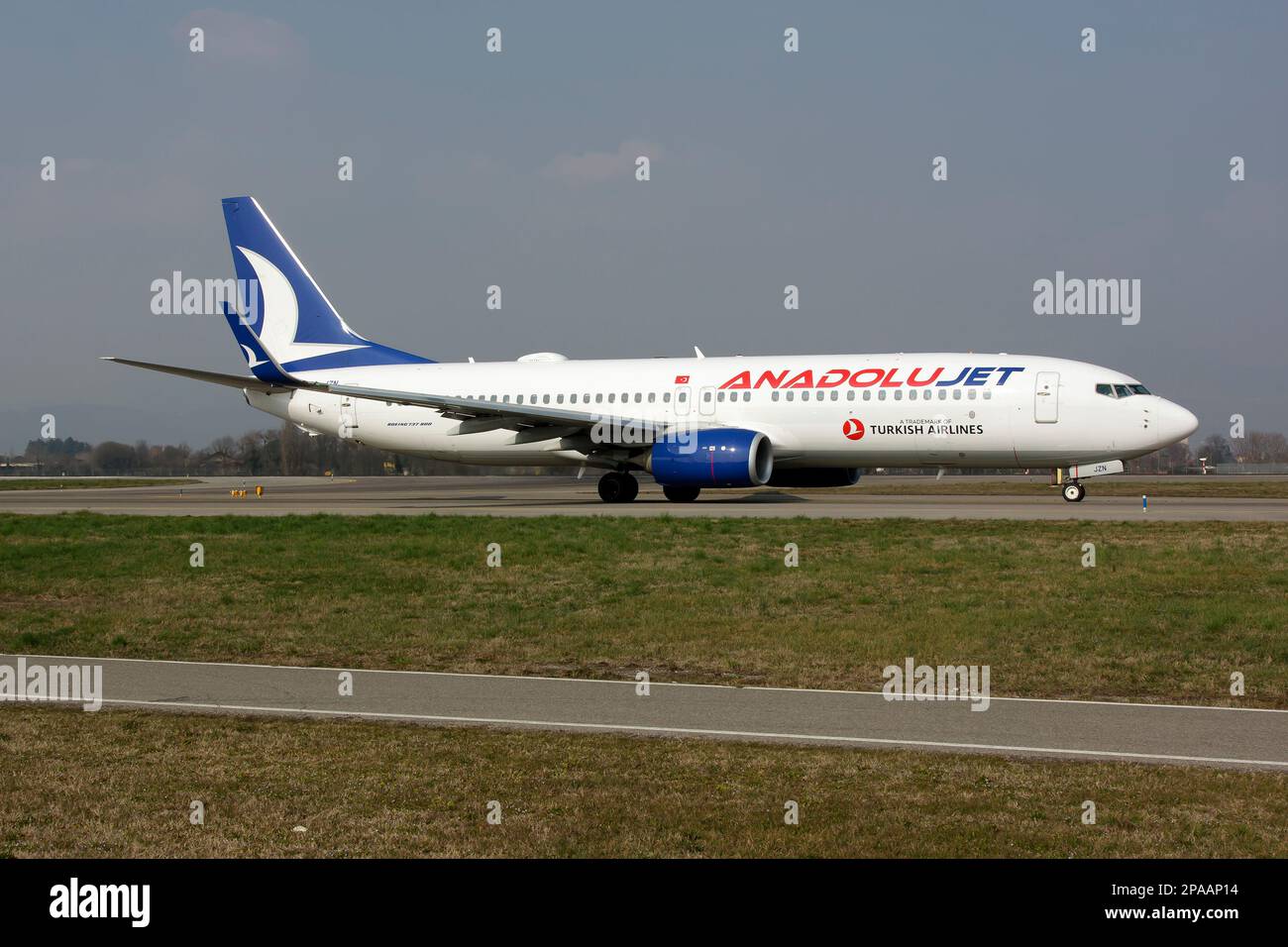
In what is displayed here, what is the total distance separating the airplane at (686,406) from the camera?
1254 inches

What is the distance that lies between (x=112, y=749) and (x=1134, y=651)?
9.53 metres

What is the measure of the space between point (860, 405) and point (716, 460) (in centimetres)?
410

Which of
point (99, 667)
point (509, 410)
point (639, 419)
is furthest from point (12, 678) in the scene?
point (639, 419)

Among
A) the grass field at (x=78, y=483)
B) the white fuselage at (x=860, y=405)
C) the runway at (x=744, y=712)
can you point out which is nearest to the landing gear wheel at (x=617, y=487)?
the white fuselage at (x=860, y=405)

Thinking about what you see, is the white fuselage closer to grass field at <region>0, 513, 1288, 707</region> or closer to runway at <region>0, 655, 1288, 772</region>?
grass field at <region>0, 513, 1288, 707</region>

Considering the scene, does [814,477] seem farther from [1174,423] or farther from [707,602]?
[707,602]

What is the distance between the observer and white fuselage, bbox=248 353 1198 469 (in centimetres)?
3162

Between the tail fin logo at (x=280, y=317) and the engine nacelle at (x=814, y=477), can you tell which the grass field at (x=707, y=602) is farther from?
the tail fin logo at (x=280, y=317)

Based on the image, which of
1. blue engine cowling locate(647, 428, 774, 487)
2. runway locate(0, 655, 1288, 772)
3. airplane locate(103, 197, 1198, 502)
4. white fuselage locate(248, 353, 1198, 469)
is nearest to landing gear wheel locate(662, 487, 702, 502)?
airplane locate(103, 197, 1198, 502)

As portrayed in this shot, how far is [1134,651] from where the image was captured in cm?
1272

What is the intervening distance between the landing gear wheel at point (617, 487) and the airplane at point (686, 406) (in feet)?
0.14

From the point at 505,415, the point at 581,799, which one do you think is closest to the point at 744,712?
the point at 581,799

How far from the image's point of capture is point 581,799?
24.4 ft
